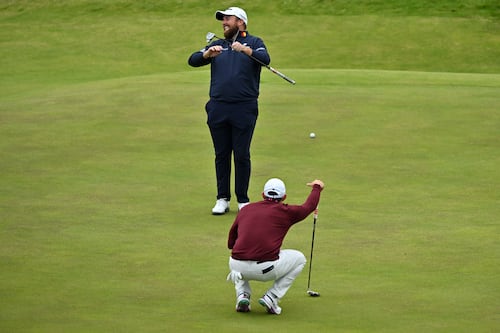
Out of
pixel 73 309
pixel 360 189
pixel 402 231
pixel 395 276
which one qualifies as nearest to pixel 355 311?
pixel 395 276

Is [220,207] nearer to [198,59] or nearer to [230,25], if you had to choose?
[198,59]

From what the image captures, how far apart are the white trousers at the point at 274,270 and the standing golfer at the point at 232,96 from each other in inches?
148

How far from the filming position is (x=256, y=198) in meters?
12.7

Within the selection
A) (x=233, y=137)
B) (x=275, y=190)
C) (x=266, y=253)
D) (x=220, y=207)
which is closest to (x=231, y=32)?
(x=233, y=137)

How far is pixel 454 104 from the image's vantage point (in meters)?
17.8

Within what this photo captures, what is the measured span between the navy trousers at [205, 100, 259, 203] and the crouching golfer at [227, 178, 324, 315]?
11.7 feet

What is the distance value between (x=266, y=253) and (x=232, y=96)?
13.0 ft

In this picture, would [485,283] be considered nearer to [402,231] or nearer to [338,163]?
[402,231]

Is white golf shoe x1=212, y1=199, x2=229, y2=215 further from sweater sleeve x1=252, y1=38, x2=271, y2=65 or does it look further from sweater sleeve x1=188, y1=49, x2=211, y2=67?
sweater sleeve x1=252, y1=38, x2=271, y2=65

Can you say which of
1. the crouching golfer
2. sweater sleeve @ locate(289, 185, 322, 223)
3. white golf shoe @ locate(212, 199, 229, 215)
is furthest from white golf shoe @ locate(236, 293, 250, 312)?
white golf shoe @ locate(212, 199, 229, 215)

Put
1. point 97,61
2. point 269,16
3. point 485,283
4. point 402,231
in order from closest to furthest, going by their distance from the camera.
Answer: point 485,283, point 402,231, point 97,61, point 269,16

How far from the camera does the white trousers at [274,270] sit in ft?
26.8

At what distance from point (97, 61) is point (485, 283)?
24.1 metres

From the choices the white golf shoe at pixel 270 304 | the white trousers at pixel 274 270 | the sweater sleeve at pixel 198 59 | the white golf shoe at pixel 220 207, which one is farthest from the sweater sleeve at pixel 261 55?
the white golf shoe at pixel 270 304
